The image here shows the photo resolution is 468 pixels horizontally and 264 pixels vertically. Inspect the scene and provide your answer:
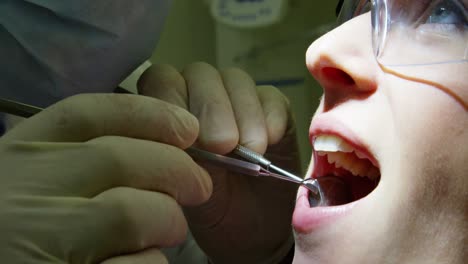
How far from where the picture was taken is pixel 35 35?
3.57 ft

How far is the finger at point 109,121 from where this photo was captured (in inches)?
34.9

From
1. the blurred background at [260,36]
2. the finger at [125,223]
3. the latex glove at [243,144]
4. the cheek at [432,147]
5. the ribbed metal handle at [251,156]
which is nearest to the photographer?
the cheek at [432,147]

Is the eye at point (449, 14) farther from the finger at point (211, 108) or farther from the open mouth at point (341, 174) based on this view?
the finger at point (211, 108)

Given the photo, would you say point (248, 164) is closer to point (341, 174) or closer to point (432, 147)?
point (341, 174)

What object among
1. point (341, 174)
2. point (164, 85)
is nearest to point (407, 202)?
point (341, 174)

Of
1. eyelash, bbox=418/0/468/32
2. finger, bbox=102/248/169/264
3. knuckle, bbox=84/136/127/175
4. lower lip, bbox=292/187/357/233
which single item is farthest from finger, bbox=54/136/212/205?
eyelash, bbox=418/0/468/32

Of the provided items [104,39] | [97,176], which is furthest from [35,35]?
[97,176]

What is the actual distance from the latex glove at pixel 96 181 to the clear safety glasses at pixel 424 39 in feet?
1.35

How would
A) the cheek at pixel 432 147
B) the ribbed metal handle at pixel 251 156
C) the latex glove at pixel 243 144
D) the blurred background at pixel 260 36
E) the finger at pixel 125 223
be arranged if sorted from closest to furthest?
1. the cheek at pixel 432 147
2. the finger at pixel 125 223
3. the ribbed metal handle at pixel 251 156
4. the latex glove at pixel 243 144
5. the blurred background at pixel 260 36

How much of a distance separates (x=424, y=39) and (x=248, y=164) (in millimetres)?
454

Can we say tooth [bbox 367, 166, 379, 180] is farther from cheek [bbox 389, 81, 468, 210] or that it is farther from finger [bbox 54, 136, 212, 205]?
finger [bbox 54, 136, 212, 205]

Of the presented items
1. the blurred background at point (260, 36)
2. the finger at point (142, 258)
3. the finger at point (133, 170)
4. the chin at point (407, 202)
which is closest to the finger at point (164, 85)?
the finger at point (133, 170)

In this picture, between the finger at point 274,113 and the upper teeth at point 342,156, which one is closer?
the upper teeth at point 342,156

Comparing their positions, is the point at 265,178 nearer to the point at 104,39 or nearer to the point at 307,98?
the point at 104,39
